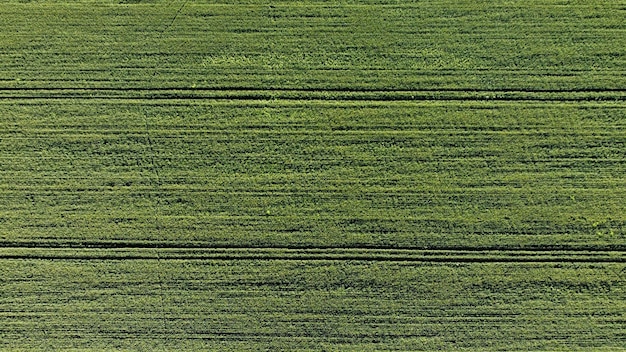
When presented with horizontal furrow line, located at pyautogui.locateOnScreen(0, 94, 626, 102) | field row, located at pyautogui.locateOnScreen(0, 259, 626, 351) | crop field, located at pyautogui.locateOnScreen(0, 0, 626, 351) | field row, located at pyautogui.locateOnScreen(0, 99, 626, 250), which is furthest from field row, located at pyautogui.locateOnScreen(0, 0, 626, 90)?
field row, located at pyautogui.locateOnScreen(0, 259, 626, 351)

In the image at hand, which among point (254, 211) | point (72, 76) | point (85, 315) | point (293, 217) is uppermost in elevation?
point (293, 217)

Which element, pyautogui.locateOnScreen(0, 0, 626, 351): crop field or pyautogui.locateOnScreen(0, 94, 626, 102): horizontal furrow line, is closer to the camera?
pyautogui.locateOnScreen(0, 0, 626, 351): crop field

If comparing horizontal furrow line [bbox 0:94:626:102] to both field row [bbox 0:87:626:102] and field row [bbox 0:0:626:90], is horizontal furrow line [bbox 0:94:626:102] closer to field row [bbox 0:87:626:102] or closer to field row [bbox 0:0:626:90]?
field row [bbox 0:87:626:102]

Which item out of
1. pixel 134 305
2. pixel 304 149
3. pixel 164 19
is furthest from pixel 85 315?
pixel 164 19

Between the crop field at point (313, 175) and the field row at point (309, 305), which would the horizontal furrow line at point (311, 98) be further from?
the field row at point (309, 305)

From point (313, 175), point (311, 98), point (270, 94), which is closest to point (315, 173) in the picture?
point (313, 175)

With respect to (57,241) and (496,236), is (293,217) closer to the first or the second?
(496,236)

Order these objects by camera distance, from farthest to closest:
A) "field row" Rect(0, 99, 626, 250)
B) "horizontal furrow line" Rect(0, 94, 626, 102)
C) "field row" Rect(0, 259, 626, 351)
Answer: "horizontal furrow line" Rect(0, 94, 626, 102), "field row" Rect(0, 99, 626, 250), "field row" Rect(0, 259, 626, 351)

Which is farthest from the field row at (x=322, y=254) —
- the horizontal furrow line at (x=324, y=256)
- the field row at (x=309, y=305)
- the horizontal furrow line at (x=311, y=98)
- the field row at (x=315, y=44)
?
the field row at (x=315, y=44)

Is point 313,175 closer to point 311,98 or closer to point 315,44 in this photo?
point 311,98
